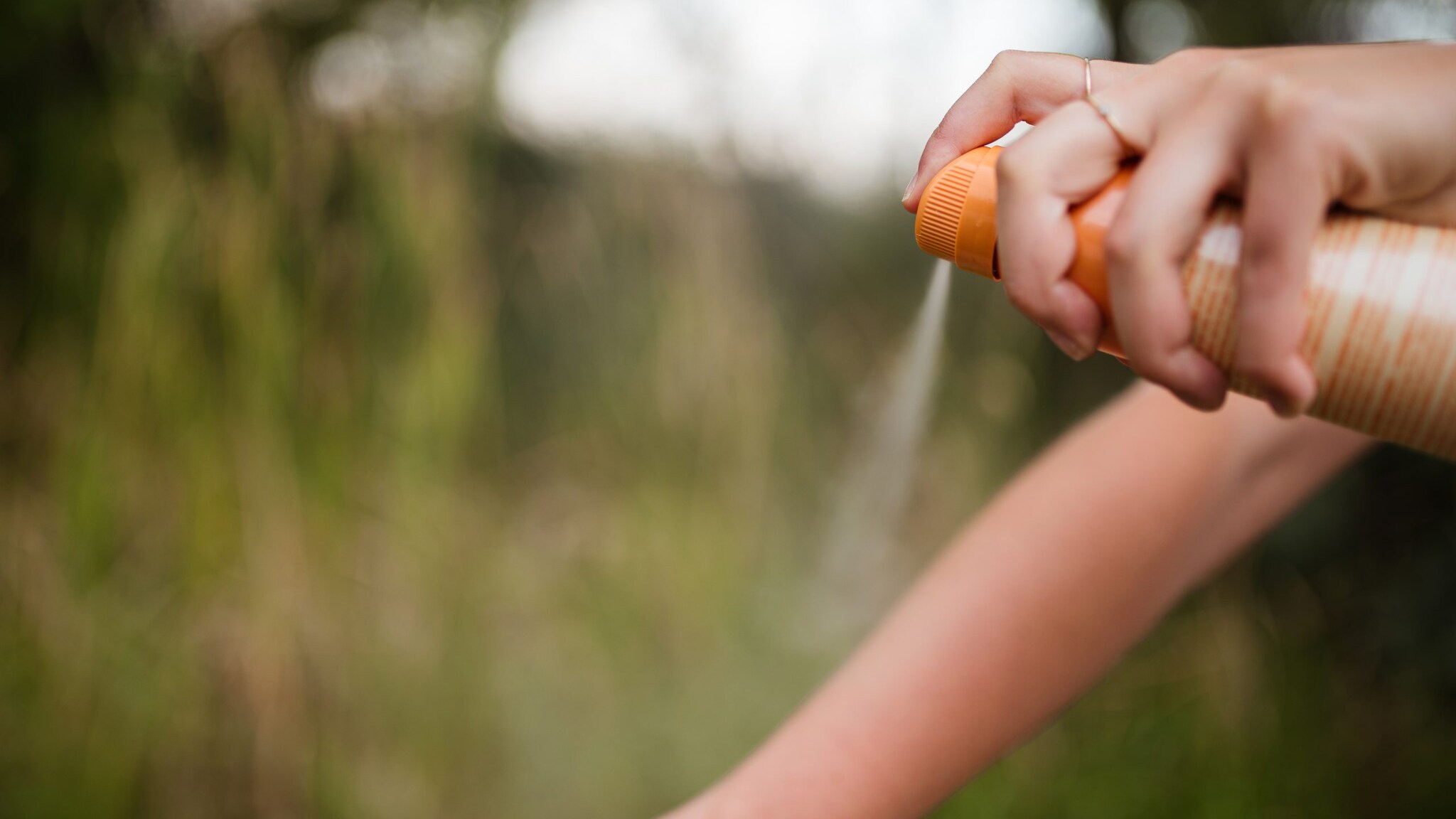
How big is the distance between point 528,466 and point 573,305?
29cm

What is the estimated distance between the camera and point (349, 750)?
1.29 m

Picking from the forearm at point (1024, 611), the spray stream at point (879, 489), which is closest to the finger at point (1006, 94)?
the forearm at point (1024, 611)

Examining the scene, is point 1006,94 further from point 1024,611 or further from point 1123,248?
point 1024,611

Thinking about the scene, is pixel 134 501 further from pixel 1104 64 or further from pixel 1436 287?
pixel 1436 287

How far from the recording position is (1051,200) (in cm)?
39

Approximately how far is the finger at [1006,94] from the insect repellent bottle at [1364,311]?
3.4 inches

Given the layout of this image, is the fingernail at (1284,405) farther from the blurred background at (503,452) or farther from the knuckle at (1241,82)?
the blurred background at (503,452)

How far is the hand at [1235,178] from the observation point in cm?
35

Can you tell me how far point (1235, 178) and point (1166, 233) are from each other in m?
0.04

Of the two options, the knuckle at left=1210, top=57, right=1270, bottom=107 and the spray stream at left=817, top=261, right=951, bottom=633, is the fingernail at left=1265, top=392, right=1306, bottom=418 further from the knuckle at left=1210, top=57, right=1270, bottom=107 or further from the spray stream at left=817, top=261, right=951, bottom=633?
the spray stream at left=817, top=261, right=951, bottom=633

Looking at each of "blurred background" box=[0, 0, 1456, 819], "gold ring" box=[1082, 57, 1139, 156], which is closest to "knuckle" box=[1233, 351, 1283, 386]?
"gold ring" box=[1082, 57, 1139, 156]

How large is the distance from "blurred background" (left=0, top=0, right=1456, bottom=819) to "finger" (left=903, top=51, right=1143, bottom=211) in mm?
983

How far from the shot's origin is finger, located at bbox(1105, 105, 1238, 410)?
37cm

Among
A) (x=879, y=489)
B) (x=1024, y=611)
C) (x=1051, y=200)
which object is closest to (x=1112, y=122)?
(x=1051, y=200)
